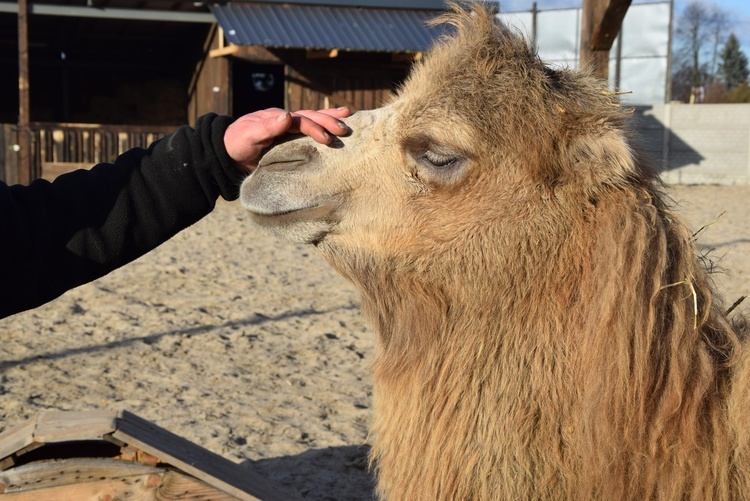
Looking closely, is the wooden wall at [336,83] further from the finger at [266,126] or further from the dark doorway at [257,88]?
the finger at [266,126]

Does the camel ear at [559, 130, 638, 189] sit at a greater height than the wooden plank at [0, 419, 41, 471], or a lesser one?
greater

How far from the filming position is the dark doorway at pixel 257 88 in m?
21.8

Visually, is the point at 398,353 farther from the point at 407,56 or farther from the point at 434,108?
the point at 407,56

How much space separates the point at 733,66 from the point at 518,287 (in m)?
60.3

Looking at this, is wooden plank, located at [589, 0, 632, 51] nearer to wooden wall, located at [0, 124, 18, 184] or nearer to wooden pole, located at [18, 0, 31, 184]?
wooden pole, located at [18, 0, 31, 184]

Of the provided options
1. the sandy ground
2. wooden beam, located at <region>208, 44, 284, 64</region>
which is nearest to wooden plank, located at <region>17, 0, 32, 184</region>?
wooden beam, located at <region>208, 44, 284, 64</region>

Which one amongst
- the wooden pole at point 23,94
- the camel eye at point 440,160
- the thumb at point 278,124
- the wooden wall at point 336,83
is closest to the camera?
the camel eye at point 440,160

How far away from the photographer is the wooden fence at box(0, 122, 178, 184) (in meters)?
14.8

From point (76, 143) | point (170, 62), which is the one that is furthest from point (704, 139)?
point (76, 143)

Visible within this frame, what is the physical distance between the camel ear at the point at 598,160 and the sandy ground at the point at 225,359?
4.63 feet

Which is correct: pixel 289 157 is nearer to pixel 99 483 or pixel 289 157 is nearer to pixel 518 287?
pixel 518 287

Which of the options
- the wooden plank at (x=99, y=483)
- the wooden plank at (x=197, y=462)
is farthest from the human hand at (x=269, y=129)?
the wooden plank at (x=99, y=483)

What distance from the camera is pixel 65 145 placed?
49.4 ft

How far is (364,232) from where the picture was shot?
8.26 feet
